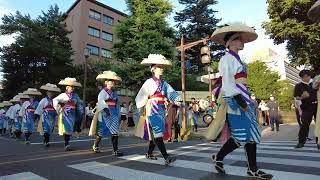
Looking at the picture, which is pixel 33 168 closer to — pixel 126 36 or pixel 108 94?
pixel 108 94

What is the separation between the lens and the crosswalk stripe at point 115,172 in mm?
5324

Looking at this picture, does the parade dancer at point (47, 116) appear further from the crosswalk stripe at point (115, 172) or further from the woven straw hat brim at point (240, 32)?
the woven straw hat brim at point (240, 32)

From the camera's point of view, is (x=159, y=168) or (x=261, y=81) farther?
(x=261, y=81)

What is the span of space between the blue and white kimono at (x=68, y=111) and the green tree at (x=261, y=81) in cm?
4178

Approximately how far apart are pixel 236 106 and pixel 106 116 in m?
4.25

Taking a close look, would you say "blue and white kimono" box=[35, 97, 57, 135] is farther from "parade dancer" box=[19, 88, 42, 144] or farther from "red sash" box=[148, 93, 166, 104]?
"red sash" box=[148, 93, 166, 104]

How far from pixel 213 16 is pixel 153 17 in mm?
18259

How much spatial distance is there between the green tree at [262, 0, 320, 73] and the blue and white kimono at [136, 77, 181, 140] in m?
15.2

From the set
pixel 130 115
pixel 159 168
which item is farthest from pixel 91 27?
pixel 159 168

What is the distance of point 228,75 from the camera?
5.12 meters

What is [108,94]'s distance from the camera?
8.80 meters

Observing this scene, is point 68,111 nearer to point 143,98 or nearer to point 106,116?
point 106,116

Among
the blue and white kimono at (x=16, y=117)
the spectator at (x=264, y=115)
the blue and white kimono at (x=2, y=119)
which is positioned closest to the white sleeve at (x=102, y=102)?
the blue and white kimono at (x=16, y=117)

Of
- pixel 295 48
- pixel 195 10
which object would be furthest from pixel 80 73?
pixel 295 48
